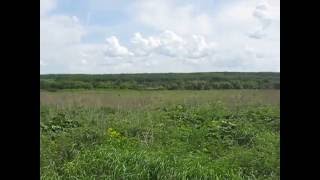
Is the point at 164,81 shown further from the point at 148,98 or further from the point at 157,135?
the point at 157,135

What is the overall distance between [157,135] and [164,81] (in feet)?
0.78

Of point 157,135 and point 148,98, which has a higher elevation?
point 148,98

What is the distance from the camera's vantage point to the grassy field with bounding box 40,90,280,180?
1363 millimetres

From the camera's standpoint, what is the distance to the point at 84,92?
4.59ft

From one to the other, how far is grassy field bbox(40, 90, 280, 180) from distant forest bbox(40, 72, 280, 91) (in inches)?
1.5

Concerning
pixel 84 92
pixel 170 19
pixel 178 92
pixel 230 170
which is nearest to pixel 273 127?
pixel 230 170

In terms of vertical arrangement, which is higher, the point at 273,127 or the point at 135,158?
the point at 273,127

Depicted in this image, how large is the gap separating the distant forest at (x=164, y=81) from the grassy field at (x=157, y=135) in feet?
0.12

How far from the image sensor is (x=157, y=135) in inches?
58.0

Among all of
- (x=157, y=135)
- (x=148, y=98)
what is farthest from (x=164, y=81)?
(x=157, y=135)
